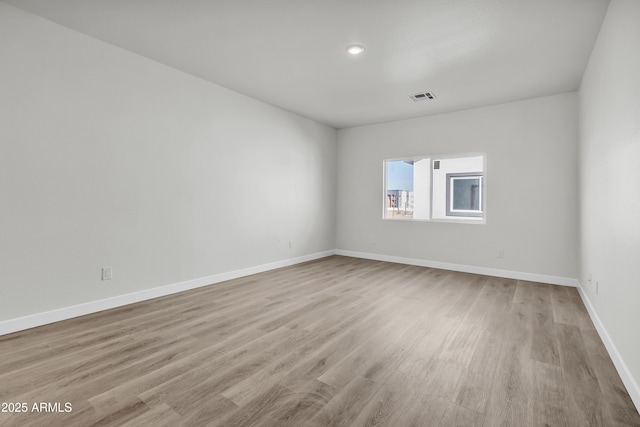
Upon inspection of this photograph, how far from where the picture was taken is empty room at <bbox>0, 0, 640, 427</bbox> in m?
1.81

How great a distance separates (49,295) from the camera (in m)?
2.75

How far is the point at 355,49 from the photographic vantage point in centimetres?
309

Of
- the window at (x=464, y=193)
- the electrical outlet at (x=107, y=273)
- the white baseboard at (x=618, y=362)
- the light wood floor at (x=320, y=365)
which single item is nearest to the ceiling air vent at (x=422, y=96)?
the light wood floor at (x=320, y=365)

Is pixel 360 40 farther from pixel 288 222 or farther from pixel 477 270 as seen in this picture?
pixel 477 270

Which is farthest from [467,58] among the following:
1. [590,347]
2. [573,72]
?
[590,347]

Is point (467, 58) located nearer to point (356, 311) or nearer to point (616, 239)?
point (616, 239)

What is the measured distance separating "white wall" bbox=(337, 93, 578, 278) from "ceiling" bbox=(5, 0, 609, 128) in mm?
437

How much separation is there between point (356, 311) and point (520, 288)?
249 cm

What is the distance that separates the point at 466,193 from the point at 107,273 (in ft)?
24.3

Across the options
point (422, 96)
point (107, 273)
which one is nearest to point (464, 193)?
point (422, 96)

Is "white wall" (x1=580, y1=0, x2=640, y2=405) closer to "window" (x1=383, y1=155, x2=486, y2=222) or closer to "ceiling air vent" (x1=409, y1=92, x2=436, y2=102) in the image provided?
"ceiling air vent" (x1=409, y1=92, x2=436, y2=102)

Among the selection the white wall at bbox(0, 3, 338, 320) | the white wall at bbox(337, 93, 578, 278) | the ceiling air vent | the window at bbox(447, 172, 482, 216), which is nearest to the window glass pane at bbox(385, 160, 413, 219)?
the white wall at bbox(337, 93, 578, 278)

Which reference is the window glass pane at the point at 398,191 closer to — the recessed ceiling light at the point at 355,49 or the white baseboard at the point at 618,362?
the recessed ceiling light at the point at 355,49

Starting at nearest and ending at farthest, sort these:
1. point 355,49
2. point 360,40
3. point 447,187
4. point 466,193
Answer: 1. point 360,40
2. point 355,49
3. point 466,193
4. point 447,187
